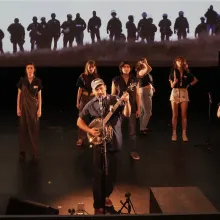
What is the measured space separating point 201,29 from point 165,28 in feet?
3.43

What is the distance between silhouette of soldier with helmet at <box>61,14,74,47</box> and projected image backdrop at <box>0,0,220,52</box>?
0.38ft

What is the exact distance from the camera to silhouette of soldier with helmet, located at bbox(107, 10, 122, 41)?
13.6 m

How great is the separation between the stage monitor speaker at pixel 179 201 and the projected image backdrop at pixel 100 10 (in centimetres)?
897

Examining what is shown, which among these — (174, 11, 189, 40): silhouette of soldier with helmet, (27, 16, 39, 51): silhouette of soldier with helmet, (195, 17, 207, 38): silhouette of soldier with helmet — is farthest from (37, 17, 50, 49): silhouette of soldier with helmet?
(195, 17, 207, 38): silhouette of soldier with helmet

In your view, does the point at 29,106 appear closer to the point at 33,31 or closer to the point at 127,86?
the point at 127,86

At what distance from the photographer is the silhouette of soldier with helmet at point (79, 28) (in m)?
13.7

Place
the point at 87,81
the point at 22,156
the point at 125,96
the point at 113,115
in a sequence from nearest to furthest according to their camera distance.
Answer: the point at 125,96 → the point at 113,115 → the point at 22,156 → the point at 87,81

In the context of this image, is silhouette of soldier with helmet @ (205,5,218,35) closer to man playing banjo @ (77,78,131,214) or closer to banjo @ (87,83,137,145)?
man playing banjo @ (77,78,131,214)

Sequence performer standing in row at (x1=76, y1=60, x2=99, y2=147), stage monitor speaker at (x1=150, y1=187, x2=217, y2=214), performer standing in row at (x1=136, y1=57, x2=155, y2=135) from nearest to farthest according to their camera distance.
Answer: stage monitor speaker at (x1=150, y1=187, x2=217, y2=214) < performer standing in row at (x1=76, y1=60, x2=99, y2=147) < performer standing in row at (x1=136, y1=57, x2=155, y2=135)

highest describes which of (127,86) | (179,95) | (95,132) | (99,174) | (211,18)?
(211,18)

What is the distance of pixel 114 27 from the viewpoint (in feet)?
44.9

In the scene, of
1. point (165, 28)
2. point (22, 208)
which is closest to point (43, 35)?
point (165, 28)

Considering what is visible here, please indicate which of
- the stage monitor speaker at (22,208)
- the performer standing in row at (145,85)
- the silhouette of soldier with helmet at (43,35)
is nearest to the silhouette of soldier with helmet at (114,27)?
the silhouette of soldier with helmet at (43,35)

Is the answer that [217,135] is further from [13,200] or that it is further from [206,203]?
[13,200]
